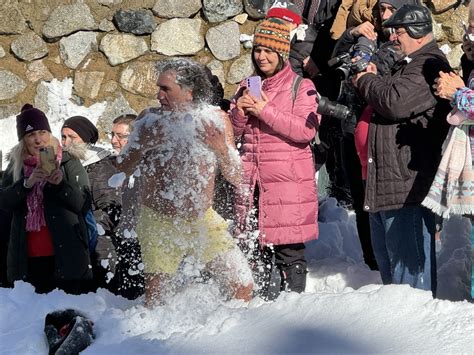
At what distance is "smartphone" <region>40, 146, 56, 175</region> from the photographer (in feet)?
15.5

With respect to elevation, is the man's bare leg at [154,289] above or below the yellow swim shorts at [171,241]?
below

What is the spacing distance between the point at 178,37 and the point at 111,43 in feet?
2.07

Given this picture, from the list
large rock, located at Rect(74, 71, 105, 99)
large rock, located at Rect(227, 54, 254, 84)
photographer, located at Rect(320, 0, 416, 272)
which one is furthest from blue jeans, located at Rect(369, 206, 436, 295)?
large rock, located at Rect(74, 71, 105, 99)

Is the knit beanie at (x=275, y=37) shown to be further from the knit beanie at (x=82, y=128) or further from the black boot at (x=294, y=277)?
the knit beanie at (x=82, y=128)

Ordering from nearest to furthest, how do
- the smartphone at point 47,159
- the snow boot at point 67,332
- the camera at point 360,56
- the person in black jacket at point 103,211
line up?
the snow boot at point 67,332 → the camera at point 360,56 → the smartphone at point 47,159 → the person in black jacket at point 103,211

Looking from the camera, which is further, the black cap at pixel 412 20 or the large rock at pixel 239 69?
the large rock at pixel 239 69

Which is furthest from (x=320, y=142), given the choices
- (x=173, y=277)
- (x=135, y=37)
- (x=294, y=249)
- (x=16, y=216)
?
(x=135, y=37)

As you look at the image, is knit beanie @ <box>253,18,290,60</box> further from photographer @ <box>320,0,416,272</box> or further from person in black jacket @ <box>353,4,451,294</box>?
person in black jacket @ <box>353,4,451,294</box>

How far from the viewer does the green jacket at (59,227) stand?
486 cm

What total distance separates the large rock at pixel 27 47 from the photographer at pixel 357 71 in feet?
11.4

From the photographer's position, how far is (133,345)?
3.57 meters

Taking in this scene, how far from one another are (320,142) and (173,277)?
1.64m

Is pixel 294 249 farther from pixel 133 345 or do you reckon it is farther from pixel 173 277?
pixel 133 345

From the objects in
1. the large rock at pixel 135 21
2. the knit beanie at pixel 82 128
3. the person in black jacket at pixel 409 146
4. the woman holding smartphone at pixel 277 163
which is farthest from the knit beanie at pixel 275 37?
the large rock at pixel 135 21
